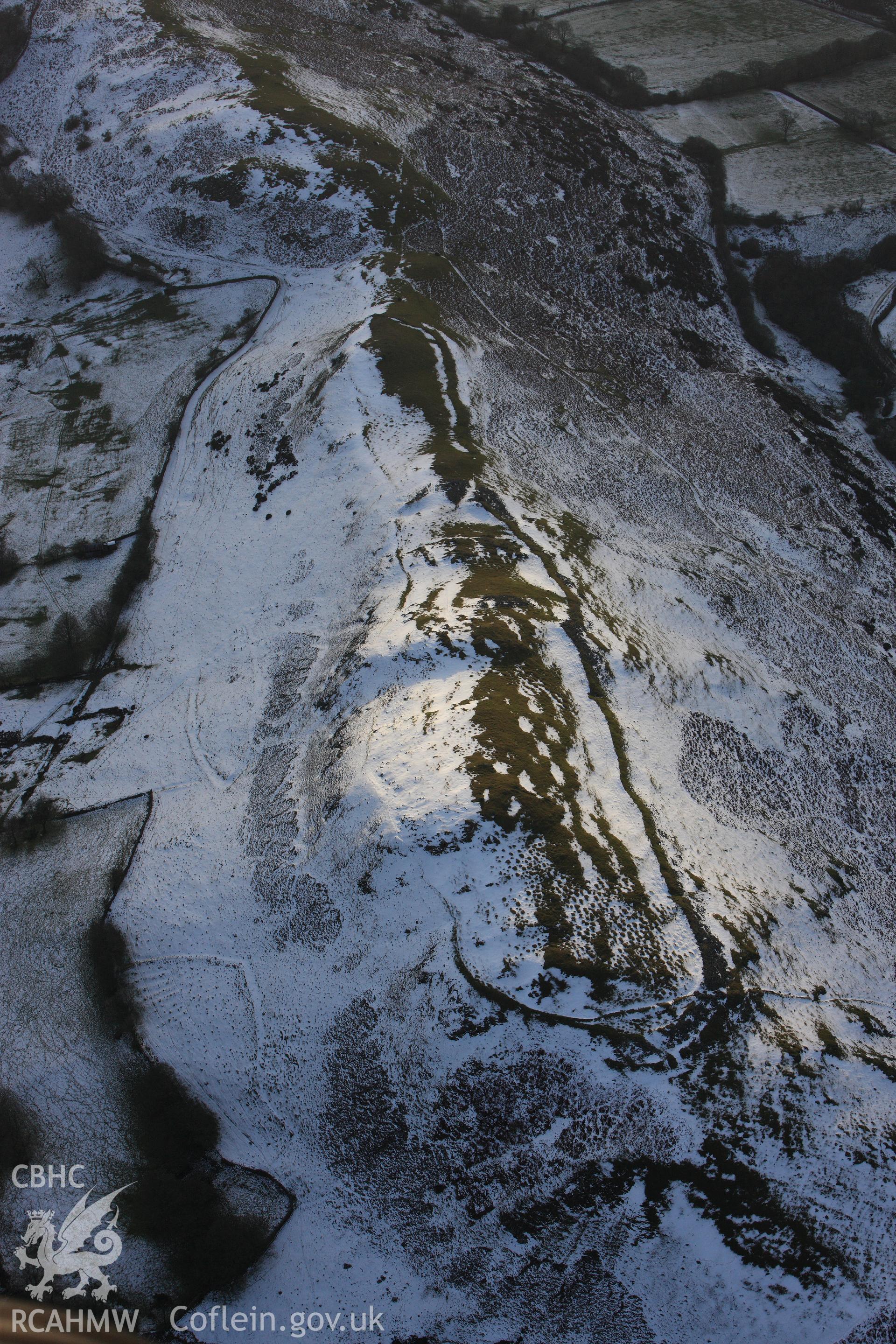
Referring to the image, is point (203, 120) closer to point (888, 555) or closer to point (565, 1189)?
point (888, 555)

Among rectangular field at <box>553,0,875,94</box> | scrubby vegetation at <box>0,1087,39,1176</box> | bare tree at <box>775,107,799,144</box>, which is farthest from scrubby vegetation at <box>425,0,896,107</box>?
scrubby vegetation at <box>0,1087,39,1176</box>

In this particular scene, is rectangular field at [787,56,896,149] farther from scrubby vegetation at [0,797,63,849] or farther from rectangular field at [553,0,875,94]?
scrubby vegetation at [0,797,63,849]

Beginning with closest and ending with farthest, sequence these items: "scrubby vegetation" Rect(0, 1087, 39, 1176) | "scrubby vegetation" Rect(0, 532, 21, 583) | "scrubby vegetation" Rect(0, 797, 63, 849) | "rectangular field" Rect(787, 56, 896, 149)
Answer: "scrubby vegetation" Rect(0, 1087, 39, 1176) → "scrubby vegetation" Rect(0, 797, 63, 849) → "scrubby vegetation" Rect(0, 532, 21, 583) → "rectangular field" Rect(787, 56, 896, 149)

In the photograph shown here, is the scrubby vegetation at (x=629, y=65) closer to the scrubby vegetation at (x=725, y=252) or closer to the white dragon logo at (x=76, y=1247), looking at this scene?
the scrubby vegetation at (x=725, y=252)

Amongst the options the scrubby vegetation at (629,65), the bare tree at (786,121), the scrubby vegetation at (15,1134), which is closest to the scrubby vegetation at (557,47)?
the scrubby vegetation at (629,65)

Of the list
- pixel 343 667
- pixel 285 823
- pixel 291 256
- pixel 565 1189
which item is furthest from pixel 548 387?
pixel 565 1189
